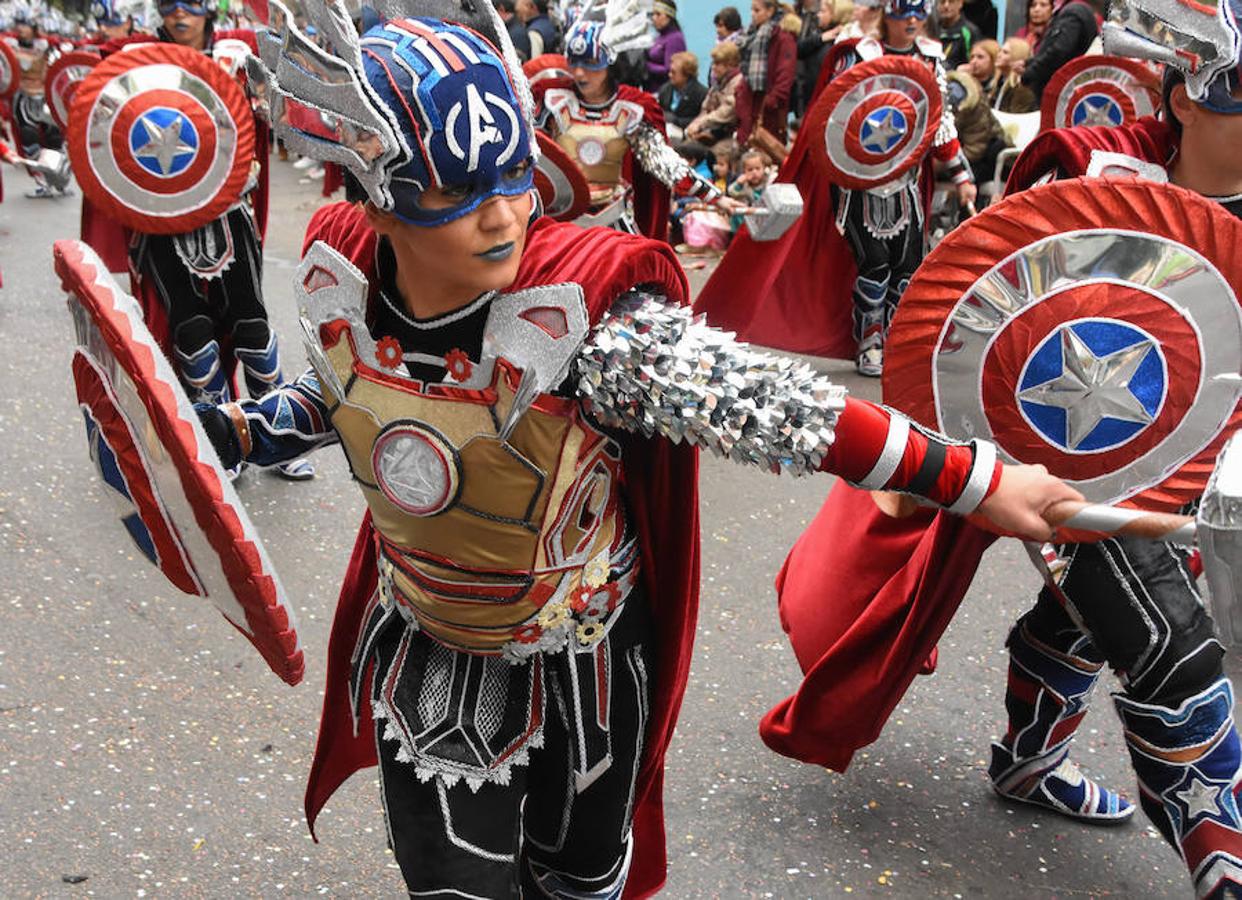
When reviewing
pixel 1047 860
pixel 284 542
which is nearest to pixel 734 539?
pixel 284 542

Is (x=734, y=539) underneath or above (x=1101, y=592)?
underneath

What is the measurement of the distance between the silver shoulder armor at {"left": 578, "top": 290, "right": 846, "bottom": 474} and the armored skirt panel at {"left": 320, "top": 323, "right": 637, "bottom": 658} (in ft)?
0.37

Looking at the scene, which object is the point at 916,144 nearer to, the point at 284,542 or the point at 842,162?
the point at 842,162

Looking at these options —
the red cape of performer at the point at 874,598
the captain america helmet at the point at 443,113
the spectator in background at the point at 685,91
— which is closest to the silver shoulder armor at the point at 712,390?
the captain america helmet at the point at 443,113

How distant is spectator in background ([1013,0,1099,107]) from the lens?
7969 mm

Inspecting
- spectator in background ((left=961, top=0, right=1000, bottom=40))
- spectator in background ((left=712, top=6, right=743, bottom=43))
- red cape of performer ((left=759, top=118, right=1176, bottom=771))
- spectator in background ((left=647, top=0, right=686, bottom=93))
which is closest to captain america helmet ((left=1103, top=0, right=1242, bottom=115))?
red cape of performer ((left=759, top=118, right=1176, bottom=771))

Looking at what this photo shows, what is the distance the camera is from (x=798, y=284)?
21.2 feet

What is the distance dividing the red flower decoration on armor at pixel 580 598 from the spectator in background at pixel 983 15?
8819 mm

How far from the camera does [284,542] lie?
15.3ft

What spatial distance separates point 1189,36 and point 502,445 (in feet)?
4.98

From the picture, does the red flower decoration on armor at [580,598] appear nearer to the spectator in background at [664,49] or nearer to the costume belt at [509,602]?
the costume belt at [509,602]

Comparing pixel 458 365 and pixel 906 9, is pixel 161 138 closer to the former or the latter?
pixel 458 365

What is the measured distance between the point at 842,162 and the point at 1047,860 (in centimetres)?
371

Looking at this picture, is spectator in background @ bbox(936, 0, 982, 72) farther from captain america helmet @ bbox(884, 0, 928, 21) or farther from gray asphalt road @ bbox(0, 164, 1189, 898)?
gray asphalt road @ bbox(0, 164, 1189, 898)
